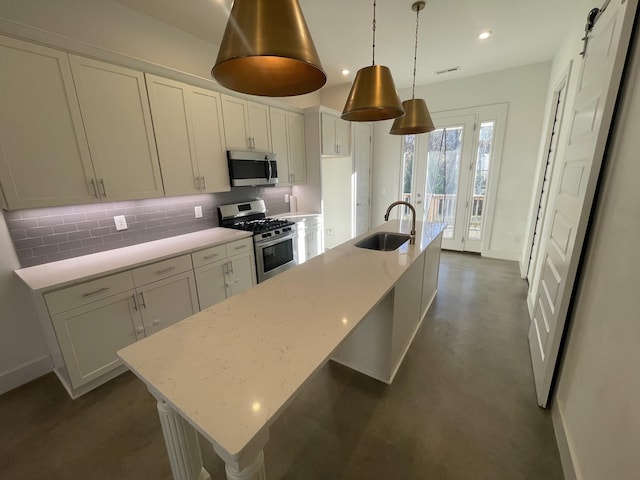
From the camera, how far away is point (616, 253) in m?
1.15

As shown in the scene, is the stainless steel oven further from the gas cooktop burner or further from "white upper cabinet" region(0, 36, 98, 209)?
"white upper cabinet" region(0, 36, 98, 209)

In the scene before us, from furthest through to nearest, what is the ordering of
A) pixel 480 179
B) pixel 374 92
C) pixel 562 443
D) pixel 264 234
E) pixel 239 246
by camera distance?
pixel 480 179, pixel 264 234, pixel 239 246, pixel 374 92, pixel 562 443

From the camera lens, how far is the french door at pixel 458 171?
13.9 feet

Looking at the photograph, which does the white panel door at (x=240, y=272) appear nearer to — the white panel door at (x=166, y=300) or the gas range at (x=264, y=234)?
the gas range at (x=264, y=234)

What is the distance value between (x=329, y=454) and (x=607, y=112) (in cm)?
227

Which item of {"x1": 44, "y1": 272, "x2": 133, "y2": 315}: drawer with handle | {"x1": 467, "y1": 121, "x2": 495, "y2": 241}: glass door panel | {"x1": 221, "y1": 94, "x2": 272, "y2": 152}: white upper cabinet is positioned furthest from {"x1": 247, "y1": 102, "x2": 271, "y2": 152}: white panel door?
{"x1": 467, "y1": 121, "x2": 495, "y2": 241}: glass door panel

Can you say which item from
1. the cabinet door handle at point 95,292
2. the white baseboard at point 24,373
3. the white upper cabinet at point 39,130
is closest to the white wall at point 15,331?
the white baseboard at point 24,373

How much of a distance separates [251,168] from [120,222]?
56.5 inches

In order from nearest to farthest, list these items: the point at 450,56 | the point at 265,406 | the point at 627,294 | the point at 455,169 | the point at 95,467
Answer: the point at 265,406 → the point at 627,294 → the point at 95,467 → the point at 450,56 → the point at 455,169

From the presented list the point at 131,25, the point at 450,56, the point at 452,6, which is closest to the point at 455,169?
A: the point at 450,56

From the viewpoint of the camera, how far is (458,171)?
4.57 metres

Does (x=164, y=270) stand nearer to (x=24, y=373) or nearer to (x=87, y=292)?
(x=87, y=292)

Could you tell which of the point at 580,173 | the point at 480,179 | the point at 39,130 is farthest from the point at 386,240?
the point at 480,179

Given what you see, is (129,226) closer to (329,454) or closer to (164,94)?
(164,94)
